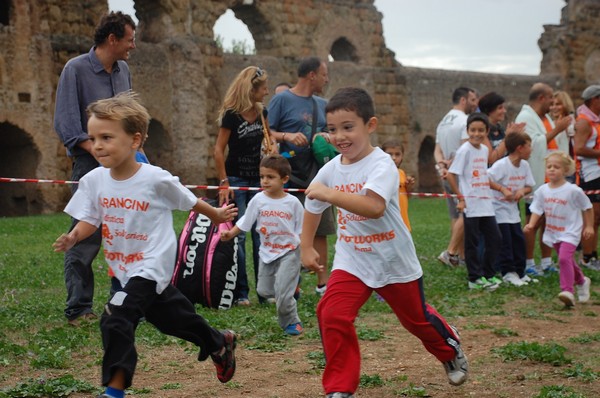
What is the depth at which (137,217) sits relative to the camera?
4.38 metres

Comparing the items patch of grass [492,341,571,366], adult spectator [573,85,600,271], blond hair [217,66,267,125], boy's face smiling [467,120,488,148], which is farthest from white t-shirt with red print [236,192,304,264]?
adult spectator [573,85,600,271]

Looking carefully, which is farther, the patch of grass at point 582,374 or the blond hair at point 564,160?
the blond hair at point 564,160

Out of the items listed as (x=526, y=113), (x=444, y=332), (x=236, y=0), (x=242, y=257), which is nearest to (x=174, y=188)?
(x=444, y=332)

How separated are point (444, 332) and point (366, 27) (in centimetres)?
2060

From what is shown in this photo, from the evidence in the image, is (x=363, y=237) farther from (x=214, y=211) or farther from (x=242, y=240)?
(x=242, y=240)

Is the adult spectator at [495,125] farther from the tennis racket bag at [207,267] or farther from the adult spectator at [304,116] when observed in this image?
the tennis racket bag at [207,267]

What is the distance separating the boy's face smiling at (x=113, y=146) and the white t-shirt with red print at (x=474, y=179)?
4662 mm

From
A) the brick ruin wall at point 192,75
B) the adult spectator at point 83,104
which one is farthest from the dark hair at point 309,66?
the brick ruin wall at point 192,75

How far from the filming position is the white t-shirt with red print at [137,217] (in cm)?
436

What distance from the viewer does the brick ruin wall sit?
55.4 feet

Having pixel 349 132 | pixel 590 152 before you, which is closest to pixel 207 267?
pixel 349 132

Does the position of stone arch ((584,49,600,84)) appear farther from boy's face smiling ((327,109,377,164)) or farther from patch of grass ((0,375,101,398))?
patch of grass ((0,375,101,398))

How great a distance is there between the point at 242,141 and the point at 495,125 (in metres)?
3.64

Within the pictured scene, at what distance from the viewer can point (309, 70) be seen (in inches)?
312
